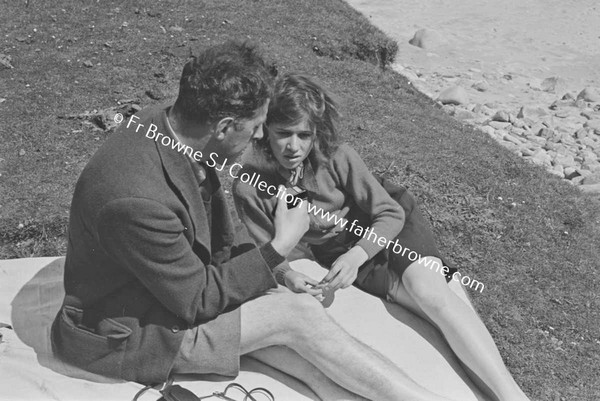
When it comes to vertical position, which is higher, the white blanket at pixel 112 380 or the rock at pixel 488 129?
the white blanket at pixel 112 380

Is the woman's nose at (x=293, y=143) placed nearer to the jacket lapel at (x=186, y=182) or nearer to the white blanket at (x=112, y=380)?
the white blanket at (x=112, y=380)

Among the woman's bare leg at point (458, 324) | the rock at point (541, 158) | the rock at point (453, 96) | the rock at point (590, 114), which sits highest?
the woman's bare leg at point (458, 324)

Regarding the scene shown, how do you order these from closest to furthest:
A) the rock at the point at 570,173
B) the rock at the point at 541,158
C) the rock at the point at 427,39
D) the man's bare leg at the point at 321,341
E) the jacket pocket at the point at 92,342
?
1. the jacket pocket at the point at 92,342
2. the man's bare leg at the point at 321,341
3. the rock at the point at 570,173
4. the rock at the point at 541,158
5. the rock at the point at 427,39

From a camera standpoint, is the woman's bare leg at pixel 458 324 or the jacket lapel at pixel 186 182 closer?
the jacket lapel at pixel 186 182

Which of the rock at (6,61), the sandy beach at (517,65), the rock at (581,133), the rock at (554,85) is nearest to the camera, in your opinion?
the rock at (6,61)

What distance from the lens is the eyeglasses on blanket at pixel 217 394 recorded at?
3721 mm

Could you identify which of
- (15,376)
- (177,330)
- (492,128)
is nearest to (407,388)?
(177,330)

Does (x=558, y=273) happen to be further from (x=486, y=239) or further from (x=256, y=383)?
(x=256, y=383)

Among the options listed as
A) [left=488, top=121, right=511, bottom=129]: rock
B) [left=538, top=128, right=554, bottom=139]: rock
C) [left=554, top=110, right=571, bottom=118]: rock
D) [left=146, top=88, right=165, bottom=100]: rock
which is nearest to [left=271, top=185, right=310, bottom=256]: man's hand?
[left=146, top=88, right=165, bottom=100]: rock

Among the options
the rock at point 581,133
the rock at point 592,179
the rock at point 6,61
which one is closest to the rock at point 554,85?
the rock at point 581,133

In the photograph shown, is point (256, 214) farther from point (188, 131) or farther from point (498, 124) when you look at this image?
point (498, 124)

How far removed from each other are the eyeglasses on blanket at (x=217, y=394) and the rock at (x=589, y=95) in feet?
31.6

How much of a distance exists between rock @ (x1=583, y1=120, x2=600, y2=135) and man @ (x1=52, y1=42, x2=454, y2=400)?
306 inches

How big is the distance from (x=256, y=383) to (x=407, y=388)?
80 centimetres
